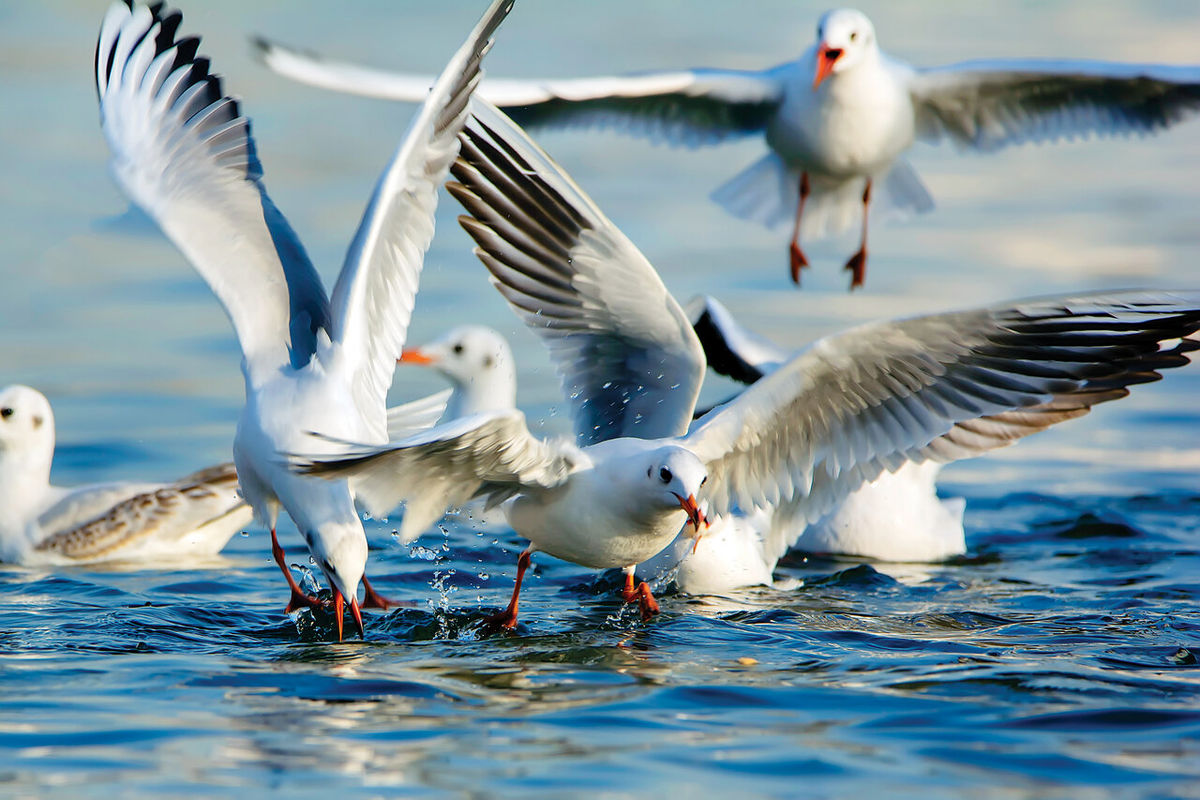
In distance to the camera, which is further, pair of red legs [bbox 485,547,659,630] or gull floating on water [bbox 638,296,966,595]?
gull floating on water [bbox 638,296,966,595]

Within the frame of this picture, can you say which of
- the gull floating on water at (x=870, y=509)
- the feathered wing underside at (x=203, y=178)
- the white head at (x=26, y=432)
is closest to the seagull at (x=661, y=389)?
the feathered wing underside at (x=203, y=178)

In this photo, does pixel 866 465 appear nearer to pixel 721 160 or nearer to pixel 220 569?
pixel 220 569

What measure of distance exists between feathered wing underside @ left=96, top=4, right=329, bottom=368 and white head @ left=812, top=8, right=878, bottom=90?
360cm

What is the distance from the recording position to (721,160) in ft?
53.5

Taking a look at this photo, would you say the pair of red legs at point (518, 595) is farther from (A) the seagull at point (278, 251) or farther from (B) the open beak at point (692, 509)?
(B) the open beak at point (692, 509)

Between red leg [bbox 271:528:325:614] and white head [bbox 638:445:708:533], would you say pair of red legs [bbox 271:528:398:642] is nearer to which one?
red leg [bbox 271:528:325:614]

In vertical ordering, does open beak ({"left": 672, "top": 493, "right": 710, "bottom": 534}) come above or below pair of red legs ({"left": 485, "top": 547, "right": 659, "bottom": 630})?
above

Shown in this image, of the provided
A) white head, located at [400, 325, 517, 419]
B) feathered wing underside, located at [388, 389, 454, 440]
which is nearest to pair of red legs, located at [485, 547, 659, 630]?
feathered wing underside, located at [388, 389, 454, 440]

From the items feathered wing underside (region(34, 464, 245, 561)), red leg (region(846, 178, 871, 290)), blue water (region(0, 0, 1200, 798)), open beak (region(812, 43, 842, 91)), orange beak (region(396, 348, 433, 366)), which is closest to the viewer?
blue water (region(0, 0, 1200, 798))

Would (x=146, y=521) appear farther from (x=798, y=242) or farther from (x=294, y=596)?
(x=798, y=242)

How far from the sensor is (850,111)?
31.1 feet

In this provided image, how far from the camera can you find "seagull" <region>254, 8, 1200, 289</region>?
9.37 m

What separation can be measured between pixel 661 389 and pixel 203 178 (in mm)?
1997

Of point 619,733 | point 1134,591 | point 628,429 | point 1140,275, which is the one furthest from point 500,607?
point 1140,275
